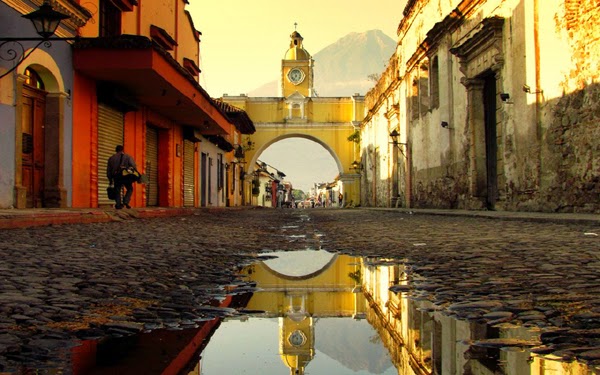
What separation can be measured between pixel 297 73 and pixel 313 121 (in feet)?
19.9

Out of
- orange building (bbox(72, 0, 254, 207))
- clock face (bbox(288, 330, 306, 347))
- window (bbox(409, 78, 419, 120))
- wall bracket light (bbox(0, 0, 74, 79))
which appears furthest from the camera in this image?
window (bbox(409, 78, 419, 120))

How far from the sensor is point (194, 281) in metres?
3.26

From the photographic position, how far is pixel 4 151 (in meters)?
8.28

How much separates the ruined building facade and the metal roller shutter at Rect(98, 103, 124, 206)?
865cm

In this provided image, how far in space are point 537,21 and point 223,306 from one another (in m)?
10.3

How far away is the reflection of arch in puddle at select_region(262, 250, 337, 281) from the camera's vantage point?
3.77 metres

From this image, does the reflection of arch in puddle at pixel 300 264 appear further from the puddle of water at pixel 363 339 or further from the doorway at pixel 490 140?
the doorway at pixel 490 140

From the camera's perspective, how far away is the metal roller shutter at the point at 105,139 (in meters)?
11.9

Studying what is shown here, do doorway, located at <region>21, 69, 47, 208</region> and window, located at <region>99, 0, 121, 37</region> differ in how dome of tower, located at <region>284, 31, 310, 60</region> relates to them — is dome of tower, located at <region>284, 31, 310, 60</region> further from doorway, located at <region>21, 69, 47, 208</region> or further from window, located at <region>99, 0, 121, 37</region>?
doorway, located at <region>21, 69, 47, 208</region>

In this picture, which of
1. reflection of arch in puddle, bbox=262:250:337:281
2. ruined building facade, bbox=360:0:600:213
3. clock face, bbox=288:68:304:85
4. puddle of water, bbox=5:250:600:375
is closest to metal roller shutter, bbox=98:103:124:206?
reflection of arch in puddle, bbox=262:250:337:281

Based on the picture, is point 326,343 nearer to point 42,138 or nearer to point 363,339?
point 363,339

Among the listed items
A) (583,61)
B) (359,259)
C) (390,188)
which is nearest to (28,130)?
(359,259)

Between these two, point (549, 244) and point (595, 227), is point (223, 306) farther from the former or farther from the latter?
point (595, 227)

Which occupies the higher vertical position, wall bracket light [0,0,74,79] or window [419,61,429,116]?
window [419,61,429,116]
